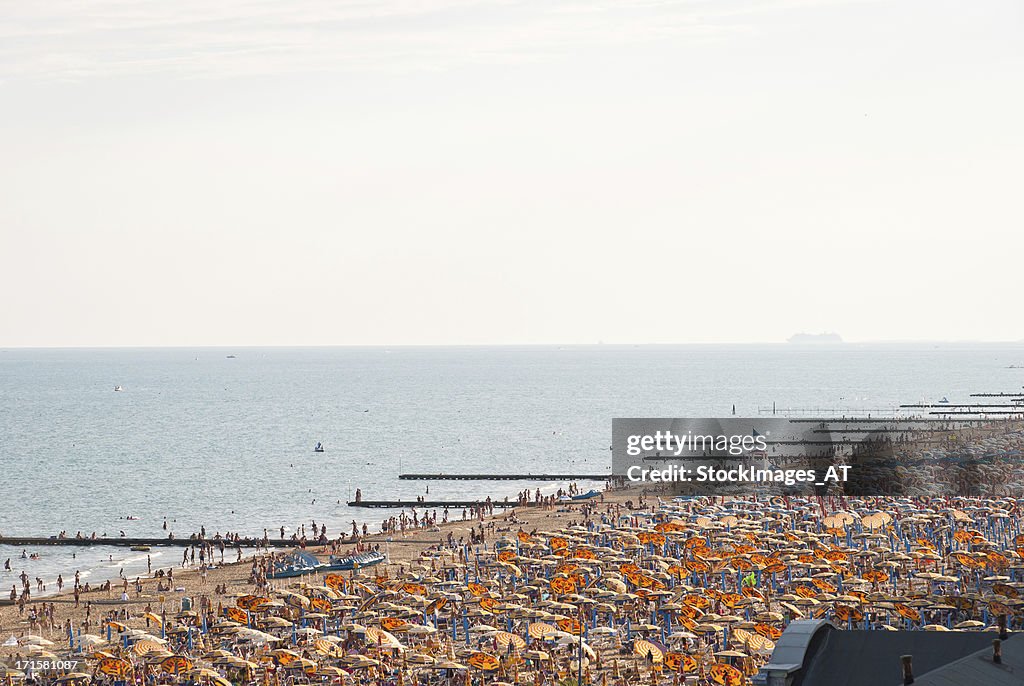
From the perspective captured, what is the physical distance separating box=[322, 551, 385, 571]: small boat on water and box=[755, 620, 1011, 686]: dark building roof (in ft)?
151

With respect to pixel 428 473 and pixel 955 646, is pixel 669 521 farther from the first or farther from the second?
pixel 428 473

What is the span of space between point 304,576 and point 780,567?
92.0ft

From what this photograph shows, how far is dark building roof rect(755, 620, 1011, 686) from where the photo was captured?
19.8 meters

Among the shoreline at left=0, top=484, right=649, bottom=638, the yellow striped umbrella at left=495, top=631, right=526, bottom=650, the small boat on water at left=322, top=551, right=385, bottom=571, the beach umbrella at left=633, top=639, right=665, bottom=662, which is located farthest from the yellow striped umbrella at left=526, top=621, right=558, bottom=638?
the small boat on water at left=322, top=551, right=385, bottom=571

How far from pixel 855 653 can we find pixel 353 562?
47133mm

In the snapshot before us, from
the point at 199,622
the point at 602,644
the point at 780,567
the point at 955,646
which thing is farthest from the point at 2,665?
the point at 955,646

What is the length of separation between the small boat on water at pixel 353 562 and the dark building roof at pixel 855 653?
46083 mm

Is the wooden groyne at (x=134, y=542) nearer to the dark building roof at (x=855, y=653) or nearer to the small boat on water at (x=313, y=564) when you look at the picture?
the small boat on water at (x=313, y=564)

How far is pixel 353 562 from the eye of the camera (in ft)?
214

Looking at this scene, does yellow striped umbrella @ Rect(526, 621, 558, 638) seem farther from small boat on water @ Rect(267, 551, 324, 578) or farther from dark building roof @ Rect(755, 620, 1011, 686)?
small boat on water @ Rect(267, 551, 324, 578)

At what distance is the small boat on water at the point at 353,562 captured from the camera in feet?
214

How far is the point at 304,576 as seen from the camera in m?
63.8

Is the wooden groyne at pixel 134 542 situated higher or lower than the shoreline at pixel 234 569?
lower

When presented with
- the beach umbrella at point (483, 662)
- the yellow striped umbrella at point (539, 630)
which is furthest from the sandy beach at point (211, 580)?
the yellow striped umbrella at point (539, 630)
